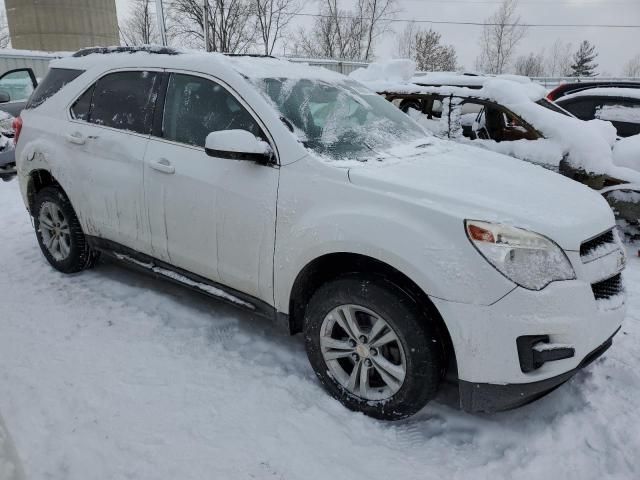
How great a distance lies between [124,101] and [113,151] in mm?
377

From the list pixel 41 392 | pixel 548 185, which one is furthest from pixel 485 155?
pixel 41 392

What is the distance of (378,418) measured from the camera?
262 cm

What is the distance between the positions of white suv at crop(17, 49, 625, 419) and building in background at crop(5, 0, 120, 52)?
1319 inches

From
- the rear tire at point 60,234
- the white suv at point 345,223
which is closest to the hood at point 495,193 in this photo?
the white suv at point 345,223

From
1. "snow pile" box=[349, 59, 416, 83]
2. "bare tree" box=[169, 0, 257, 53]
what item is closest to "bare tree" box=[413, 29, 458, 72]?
"bare tree" box=[169, 0, 257, 53]

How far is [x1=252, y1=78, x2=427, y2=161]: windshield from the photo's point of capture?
2906 mm

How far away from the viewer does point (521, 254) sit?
2.18 metres

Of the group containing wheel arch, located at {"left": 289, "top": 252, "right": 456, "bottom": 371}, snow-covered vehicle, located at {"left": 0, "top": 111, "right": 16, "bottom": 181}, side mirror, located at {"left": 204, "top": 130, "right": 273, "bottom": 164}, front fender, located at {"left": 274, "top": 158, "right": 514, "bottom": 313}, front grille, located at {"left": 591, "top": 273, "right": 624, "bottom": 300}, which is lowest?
snow-covered vehicle, located at {"left": 0, "top": 111, "right": 16, "bottom": 181}

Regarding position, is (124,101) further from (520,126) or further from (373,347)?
(520,126)

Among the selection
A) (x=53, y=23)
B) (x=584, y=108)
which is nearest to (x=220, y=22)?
(x=53, y=23)

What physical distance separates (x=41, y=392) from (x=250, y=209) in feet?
4.90

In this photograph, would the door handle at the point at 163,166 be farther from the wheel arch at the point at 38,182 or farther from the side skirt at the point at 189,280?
the wheel arch at the point at 38,182

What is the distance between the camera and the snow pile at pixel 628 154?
18.4 feet

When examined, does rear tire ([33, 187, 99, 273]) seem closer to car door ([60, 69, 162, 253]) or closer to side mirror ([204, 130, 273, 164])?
car door ([60, 69, 162, 253])
